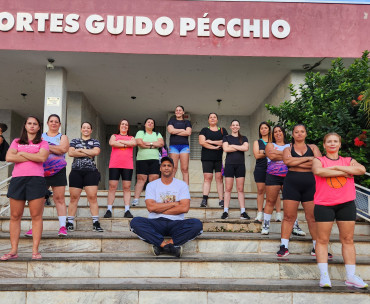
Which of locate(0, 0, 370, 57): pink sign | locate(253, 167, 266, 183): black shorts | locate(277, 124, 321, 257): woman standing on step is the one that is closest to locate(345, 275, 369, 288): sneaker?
locate(277, 124, 321, 257): woman standing on step

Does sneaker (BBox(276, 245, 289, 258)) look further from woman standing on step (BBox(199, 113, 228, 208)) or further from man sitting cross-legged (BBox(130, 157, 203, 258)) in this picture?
woman standing on step (BBox(199, 113, 228, 208))

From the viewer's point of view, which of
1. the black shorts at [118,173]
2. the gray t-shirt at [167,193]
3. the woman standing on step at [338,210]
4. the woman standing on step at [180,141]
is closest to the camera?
the woman standing on step at [338,210]

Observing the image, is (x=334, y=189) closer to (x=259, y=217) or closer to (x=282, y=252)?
(x=282, y=252)

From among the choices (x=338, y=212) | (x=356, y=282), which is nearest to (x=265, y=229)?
(x=338, y=212)

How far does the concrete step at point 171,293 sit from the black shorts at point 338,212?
28.5 inches

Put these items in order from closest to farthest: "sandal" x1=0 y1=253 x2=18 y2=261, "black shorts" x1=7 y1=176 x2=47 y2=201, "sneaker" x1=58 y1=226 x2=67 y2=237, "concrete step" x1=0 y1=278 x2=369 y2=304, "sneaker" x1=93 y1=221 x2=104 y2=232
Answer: "concrete step" x1=0 y1=278 x2=369 y2=304
"sandal" x1=0 y1=253 x2=18 y2=261
"black shorts" x1=7 y1=176 x2=47 y2=201
"sneaker" x1=58 y1=226 x2=67 y2=237
"sneaker" x1=93 y1=221 x2=104 y2=232

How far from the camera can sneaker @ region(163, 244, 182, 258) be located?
14.9 feet

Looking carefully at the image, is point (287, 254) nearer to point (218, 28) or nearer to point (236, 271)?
point (236, 271)

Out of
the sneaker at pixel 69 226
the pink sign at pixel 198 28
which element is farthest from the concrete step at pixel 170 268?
the pink sign at pixel 198 28

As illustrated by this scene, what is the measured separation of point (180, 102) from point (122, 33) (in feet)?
14.5

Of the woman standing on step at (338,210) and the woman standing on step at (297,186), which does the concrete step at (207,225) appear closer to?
the woman standing on step at (297,186)

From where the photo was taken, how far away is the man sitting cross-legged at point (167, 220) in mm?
4641

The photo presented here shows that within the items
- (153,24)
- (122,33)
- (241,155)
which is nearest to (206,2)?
(153,24)

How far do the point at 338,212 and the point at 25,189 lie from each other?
3.62 metres
